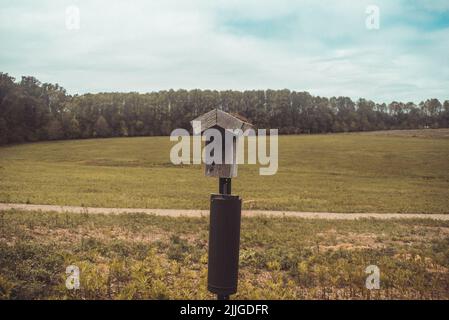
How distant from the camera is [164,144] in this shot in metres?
70.4

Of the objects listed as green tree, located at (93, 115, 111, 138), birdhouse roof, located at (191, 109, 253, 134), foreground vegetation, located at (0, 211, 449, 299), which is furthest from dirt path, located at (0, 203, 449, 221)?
green tree, located at (93, 115, 111, 138)

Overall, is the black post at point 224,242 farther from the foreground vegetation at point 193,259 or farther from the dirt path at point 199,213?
the dirt path at point 199,213

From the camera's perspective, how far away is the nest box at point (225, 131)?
15.9 feet

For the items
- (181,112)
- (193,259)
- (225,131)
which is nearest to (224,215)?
(225,131)

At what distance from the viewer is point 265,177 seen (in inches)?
1430

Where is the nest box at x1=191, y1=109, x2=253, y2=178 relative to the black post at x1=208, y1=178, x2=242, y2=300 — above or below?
above

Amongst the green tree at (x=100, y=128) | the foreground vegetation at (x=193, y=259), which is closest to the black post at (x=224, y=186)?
the foreground vegetation at (x=193, y=259)

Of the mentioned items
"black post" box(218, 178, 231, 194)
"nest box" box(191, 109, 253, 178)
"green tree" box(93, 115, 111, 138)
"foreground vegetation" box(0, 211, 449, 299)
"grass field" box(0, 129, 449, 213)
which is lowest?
"grass field" box(0, 129, 449, 213)

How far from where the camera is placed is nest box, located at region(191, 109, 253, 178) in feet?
15.9

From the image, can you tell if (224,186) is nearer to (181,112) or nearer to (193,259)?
(193,259)

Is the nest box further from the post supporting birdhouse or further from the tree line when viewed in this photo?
the tree line

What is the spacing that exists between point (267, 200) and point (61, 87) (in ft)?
314

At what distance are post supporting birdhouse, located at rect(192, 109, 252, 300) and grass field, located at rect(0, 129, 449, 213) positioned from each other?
12821 mm

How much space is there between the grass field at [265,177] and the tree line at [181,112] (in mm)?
13772
